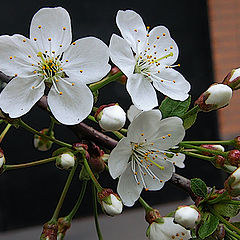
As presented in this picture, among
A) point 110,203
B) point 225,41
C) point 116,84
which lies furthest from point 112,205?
point 225,41

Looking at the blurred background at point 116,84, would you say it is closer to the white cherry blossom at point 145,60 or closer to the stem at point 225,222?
the white cherry blossom at point 145,60

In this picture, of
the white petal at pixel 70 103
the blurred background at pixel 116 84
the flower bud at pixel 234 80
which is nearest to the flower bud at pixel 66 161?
the white petal at pixel 70 103

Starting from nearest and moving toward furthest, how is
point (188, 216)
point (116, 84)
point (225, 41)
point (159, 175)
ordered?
point (188, 216) < point (159, 175) < point (116, 84) < point (225, 41)

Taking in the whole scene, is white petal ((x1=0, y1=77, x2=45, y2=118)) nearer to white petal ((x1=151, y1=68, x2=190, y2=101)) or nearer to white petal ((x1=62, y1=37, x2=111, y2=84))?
white petal ((x1=62, y1=37, x2=111, y2=84))

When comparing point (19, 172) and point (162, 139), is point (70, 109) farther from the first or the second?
point (19, 172)

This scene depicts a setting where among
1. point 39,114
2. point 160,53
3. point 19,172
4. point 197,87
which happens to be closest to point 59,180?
point 19,172

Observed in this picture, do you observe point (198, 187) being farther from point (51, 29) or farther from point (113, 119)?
point (51, 29)

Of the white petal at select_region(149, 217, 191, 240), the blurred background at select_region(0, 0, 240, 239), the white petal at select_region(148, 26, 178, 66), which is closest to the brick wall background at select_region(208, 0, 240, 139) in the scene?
the blurred background at select_region(0, 0, 240, 239)
